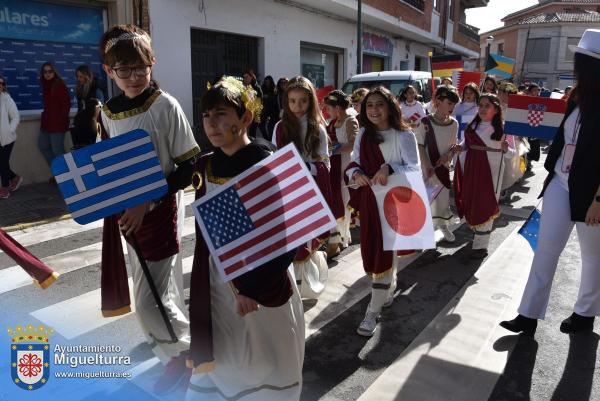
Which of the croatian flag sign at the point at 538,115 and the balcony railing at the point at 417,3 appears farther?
A: the balcony railing at the point at 417,3

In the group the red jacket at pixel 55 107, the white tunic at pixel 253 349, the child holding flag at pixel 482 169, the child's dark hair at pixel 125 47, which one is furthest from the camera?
the red jacket at pixel 55 107

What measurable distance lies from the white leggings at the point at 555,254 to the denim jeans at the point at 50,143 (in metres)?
7.70

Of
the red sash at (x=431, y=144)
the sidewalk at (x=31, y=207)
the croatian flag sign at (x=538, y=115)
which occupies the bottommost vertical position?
the sidewalk at (x=31, y=207)

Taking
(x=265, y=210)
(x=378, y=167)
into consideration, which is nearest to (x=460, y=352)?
(x=378, y=167)

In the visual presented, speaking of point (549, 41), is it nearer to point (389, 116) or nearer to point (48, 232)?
point (389, 116)

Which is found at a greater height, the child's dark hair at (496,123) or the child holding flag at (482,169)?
the child's dark hair at (496,123)

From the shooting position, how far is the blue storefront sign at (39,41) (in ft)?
27.6

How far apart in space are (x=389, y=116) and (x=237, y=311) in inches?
86.5

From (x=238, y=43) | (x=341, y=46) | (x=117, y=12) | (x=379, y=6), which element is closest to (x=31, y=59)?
(x=117, y=12)

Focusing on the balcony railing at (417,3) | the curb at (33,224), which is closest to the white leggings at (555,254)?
the curb at (33,224)

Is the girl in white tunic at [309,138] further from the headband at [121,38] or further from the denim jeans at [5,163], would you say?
the denim jeans at [5,163]

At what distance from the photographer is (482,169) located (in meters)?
5.56

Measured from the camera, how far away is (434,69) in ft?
37.5

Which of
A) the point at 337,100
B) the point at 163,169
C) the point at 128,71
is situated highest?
the point at 128,71
